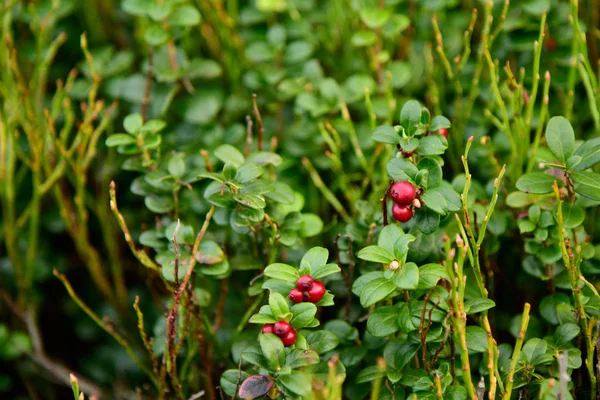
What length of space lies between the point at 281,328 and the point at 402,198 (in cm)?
29

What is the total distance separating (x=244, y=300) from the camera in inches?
58.9

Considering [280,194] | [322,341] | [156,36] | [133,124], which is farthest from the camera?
[156,36]

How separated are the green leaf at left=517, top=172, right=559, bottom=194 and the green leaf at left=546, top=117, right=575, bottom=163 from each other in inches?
1.7

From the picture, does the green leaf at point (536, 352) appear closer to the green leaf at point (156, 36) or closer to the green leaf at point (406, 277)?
the green leaf at point (406, 277)

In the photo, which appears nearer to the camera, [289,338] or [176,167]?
[289,338]

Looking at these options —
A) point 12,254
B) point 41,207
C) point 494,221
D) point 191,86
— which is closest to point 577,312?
point 494,221

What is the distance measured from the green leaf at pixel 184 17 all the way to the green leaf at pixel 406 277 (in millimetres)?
903

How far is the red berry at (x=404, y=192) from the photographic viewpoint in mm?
1014

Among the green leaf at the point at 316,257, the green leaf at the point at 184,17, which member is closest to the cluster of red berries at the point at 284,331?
the green leaf at the point at 316,257

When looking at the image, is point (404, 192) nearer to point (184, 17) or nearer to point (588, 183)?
point (588, 183)

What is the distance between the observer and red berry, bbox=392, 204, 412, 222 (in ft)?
3.42

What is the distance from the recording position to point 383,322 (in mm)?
1068

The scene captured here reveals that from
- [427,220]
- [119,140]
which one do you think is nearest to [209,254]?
[119,140]

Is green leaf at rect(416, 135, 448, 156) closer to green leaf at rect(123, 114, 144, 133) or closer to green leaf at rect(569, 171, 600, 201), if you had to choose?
green leaf at rect(569, 171, 600, 201)
